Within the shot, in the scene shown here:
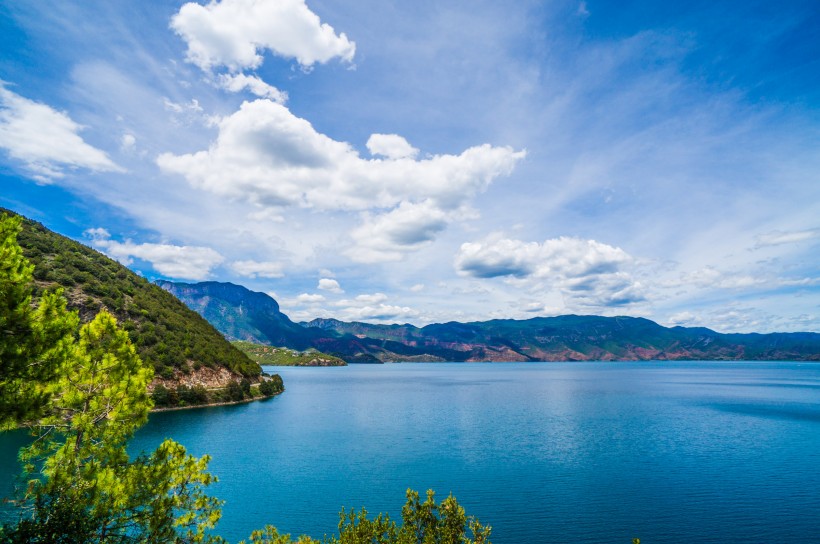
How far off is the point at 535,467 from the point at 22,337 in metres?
73.5

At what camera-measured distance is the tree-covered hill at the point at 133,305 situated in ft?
442

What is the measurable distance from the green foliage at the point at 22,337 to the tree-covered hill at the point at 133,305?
12459 cm

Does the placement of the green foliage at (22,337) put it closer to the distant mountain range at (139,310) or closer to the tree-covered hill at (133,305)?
the tree-covered hill at (133,305)

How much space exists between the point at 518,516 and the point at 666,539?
16.2 meters

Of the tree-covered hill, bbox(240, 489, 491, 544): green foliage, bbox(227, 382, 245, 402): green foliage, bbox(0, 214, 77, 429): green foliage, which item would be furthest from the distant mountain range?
bbox(240, 489, 491, 544): green foliage

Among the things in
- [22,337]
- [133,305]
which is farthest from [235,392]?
[22,337]

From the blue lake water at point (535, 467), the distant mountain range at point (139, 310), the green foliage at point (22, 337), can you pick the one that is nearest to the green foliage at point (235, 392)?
the distant mountain range at point (139, 310)

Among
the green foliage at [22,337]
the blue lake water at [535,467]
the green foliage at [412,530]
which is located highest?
the green foliage at [22,337]

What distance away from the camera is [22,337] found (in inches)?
689

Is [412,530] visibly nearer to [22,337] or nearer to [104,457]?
[104,457]

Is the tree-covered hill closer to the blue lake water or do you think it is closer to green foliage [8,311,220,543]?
the blue lake water

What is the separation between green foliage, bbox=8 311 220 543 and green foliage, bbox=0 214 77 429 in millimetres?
814

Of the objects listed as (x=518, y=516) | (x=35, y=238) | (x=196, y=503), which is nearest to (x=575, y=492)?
(x=518, y=516)

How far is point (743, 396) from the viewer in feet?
592
